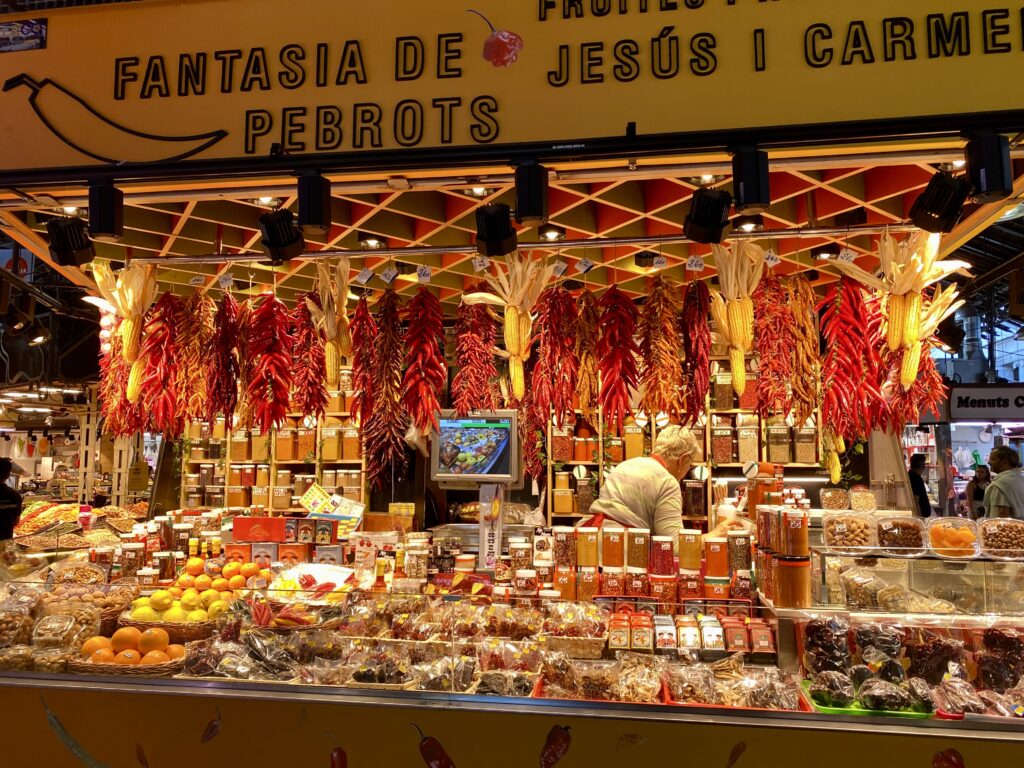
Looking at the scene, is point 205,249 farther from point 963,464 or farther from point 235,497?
point 963,464

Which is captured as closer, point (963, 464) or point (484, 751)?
point (484, 751)

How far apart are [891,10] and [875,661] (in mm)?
2375

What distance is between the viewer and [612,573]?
395 centimetres

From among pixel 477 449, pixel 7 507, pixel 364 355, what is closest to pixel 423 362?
pixel 364 355

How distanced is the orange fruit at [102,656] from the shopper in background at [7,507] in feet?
14.1

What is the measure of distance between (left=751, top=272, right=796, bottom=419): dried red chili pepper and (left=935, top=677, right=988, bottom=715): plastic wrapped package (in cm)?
178

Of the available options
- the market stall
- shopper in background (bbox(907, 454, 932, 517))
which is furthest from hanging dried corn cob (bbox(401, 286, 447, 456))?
shopper in background (bbox(907, 454, 932, 517))

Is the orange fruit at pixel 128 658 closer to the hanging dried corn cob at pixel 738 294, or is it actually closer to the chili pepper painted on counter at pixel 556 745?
the chili pepper painted on counter at pixel 556 745

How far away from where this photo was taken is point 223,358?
173 inches

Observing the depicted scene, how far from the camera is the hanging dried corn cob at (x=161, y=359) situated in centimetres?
446

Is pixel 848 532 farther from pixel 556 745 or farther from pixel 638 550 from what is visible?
pixel 556 745

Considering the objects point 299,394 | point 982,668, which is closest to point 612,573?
point 982,668

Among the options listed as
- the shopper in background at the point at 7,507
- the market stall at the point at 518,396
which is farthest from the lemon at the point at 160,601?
the shopper in background at the point at 7,507

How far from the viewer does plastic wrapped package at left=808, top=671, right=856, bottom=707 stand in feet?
8.40
